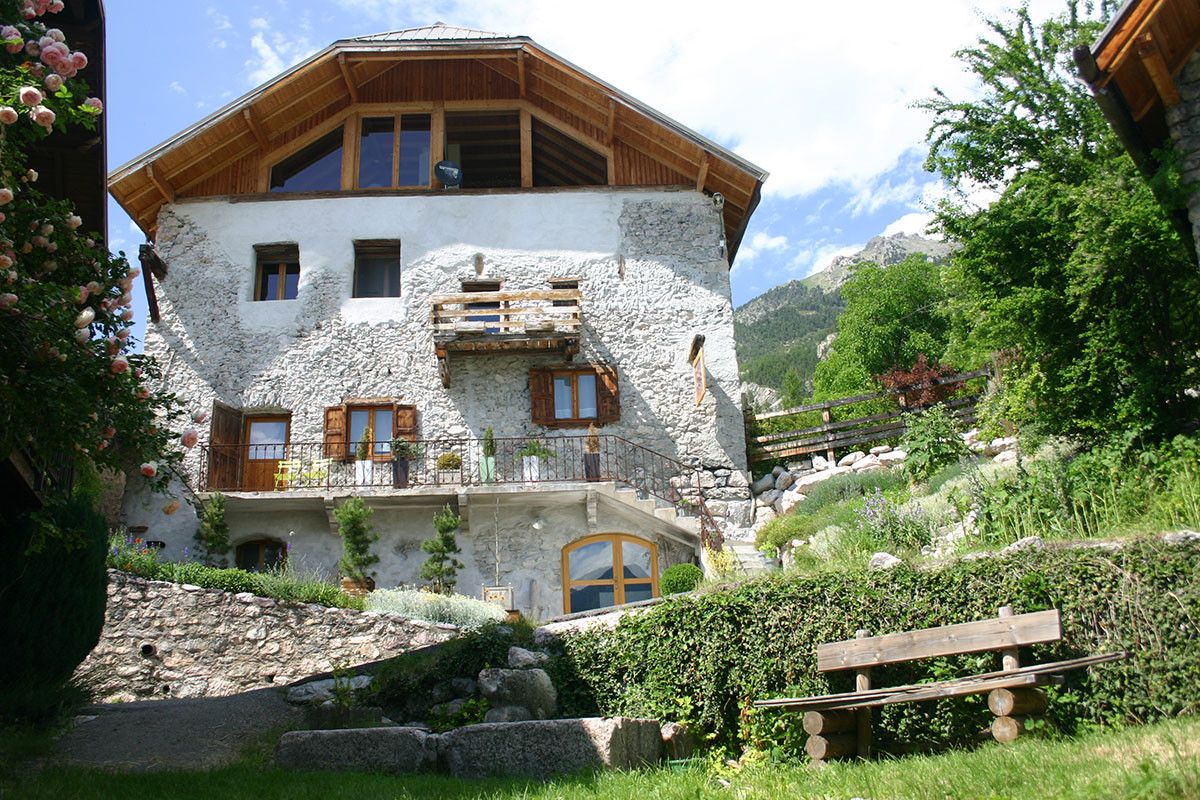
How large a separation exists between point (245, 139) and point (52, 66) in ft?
43.2

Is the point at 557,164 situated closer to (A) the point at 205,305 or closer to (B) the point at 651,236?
(B) the point at 651,236

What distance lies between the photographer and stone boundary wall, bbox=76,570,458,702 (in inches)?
478

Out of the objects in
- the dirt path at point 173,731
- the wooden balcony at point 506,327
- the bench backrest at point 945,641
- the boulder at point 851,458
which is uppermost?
the wooden balcony at point 506,327

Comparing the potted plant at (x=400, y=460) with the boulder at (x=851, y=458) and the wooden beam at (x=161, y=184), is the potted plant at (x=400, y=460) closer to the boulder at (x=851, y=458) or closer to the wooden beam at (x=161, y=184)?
the wooden beam at (x=161, y=184)

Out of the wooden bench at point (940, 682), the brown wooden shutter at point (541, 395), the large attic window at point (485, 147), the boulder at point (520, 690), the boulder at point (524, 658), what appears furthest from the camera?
the large attic window at point (485, 147)

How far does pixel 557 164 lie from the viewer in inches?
773

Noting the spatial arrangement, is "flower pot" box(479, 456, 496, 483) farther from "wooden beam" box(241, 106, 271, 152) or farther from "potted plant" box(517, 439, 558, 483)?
"wooden beam" box(241, 106, 271, 152)

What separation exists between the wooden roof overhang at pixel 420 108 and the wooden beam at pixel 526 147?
0.46 feet

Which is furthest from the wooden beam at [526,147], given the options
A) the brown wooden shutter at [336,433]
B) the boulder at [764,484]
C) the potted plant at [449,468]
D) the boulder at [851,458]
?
the boulder at [851,458]

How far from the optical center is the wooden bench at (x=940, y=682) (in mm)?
6383

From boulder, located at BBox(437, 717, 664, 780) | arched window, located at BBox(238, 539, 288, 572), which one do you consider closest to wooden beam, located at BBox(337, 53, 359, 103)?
arched window, located at BBox(238, 539, 288, 572)

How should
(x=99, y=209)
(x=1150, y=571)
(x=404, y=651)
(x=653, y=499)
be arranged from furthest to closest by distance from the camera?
1. (x=653, y=499)
2. (x=404, y=651)
3. (x=99, y=209)
4. (x=1150, y=571)

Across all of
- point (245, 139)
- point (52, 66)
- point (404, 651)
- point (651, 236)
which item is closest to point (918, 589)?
point (404, 651)

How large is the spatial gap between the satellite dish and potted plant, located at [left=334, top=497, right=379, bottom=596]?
700 cm
